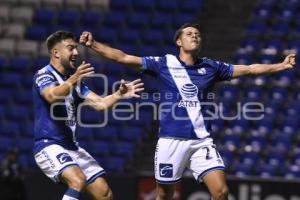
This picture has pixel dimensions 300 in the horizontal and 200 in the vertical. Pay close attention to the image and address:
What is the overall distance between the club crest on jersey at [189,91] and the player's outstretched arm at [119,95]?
57 cm

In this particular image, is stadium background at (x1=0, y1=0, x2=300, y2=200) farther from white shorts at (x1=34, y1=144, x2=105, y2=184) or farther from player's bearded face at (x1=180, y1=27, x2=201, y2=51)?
player's bearded face at (x1=180, y1=27, x2=201, y2=51)

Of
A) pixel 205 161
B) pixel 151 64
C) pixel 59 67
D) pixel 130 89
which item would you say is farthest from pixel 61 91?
pixel 205 161

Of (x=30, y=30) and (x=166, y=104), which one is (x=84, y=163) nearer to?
(x=166, y=104)

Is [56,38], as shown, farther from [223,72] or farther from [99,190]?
[223,72]

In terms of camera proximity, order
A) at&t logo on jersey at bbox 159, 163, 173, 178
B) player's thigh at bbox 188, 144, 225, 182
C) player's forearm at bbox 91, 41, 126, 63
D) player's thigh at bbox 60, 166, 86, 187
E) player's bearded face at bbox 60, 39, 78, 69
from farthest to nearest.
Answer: at&t logo on jersey at bbox 159, 163, 173, 178 → player's thigh at bbox 188, 144, 225, 182 → player's forearm at bbox 91, 41, 126, 63 → player's bearded face at bbox 60, 39, 78, 69 → player's thigh at bbox 60, 166, 86, 187

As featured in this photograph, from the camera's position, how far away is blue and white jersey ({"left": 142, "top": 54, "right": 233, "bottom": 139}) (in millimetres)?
8719

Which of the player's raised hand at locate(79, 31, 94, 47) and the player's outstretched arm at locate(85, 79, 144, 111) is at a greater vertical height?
the player's raised hand at locate(79, 31, 94, 47)

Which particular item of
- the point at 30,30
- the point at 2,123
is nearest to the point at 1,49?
the point at 30,30

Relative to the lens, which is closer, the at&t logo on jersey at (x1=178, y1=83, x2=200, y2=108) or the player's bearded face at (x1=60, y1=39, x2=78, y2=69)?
the player's bearded face at (x1=60, y1=39, x2=78, y2=69)

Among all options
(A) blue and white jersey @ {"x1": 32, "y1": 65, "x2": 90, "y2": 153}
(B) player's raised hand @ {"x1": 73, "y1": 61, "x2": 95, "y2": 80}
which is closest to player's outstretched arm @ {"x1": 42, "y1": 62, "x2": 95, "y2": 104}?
(B) player's raised hand @ {"x1": 73, "y1": 61, "x2": 95, "y2": 80}

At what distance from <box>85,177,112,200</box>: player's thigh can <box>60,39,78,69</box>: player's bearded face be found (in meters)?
1.20

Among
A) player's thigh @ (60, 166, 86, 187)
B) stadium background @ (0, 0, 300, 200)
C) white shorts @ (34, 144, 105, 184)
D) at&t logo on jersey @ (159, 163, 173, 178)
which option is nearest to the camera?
player's thigh @ (60, 166, 86, 187)

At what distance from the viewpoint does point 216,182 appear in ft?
28.0

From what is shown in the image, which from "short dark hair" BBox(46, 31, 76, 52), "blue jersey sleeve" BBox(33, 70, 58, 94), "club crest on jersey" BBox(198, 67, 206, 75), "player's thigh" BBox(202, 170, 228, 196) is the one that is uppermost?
"short dark hair" BBox(46, 31, 76, 52)
